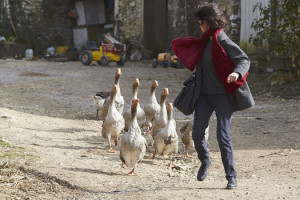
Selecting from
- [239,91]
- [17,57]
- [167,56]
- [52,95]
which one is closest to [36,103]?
[52,95]

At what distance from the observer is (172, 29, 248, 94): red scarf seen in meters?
4.67

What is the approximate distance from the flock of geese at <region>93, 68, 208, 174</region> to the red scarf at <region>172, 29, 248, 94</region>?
1.27 m

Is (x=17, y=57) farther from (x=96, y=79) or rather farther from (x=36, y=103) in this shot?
(x=36, y=103)

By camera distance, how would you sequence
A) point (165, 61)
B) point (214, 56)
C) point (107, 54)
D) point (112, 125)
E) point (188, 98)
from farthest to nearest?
1. point (107, 54)
2. point (165, 61)
3. point (112, 125)
4. point (188, 98)
5. point (214, 56)

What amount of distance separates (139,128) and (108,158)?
73 cm

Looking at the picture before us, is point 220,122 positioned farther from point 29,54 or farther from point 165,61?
point 29,54

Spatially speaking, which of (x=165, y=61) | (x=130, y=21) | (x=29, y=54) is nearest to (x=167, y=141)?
(x=165, y=61)

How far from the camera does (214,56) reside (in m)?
4.72

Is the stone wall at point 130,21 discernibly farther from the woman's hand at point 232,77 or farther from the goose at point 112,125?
the woman's hand at point 232,77

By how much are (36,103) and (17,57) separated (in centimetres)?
1303

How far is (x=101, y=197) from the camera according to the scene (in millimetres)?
4617

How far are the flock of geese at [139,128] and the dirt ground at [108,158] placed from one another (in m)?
0.22

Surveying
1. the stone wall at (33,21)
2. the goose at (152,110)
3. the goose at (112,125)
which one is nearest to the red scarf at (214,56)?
the goose at (112,125)

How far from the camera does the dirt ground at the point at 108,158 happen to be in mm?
→ 4777
